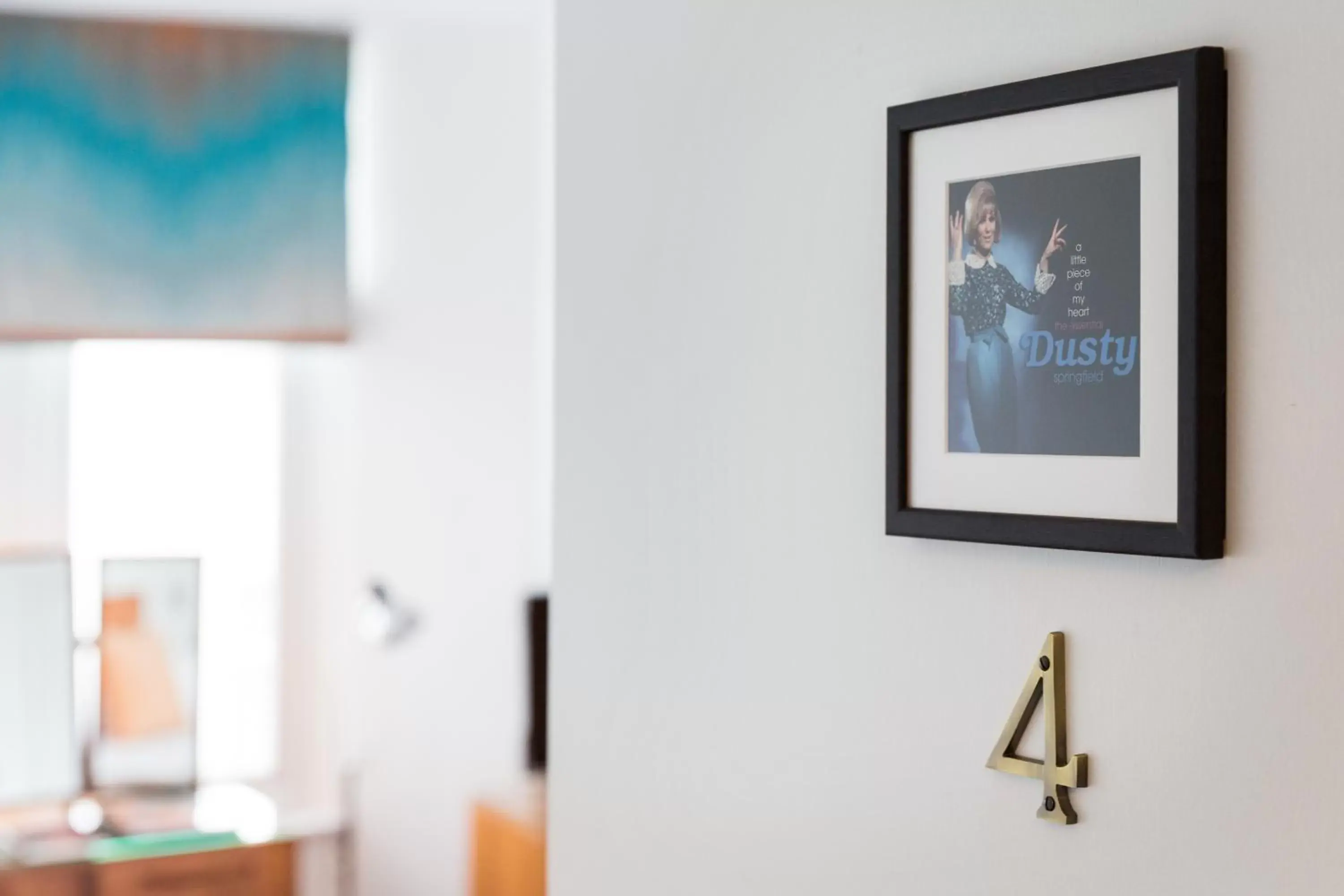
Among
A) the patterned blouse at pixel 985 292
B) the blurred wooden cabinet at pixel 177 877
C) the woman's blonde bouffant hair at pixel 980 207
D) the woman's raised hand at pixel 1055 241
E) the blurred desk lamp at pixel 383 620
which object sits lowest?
the blurred wooden cabinet at pixel 177 877

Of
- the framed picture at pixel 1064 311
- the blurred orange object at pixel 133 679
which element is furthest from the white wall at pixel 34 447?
the framed picture at pixel 1064 311

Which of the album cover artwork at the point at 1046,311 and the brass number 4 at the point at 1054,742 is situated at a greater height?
the album cover artwork at the point at 1046,311

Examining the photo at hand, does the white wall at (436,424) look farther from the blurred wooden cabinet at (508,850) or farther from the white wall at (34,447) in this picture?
the white wall at (34,447)

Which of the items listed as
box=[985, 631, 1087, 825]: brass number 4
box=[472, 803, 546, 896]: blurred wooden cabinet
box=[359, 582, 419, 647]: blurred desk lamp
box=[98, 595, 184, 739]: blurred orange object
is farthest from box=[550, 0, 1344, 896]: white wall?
box=[98, 595, 184, 739]: blurred orange object

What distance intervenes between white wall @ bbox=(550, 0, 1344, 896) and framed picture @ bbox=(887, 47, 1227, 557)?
0.03 m

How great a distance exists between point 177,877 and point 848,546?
2457mm

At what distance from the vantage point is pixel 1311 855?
0.73 m

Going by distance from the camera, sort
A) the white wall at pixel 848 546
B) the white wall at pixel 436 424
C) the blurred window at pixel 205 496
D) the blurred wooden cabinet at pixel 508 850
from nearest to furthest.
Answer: the white wall at pixel 848 546
the blurred wooden cabinet at pixel 508 850
the blurred window at pixel 205 496
the white wall at pixel 436 424

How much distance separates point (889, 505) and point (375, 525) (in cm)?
248

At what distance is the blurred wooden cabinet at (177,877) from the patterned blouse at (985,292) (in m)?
2.62

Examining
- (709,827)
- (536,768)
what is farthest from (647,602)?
(536,768)

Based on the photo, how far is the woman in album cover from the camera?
0.87m

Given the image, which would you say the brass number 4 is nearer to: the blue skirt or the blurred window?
the blue skirt

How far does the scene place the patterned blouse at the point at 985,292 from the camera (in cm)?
85
